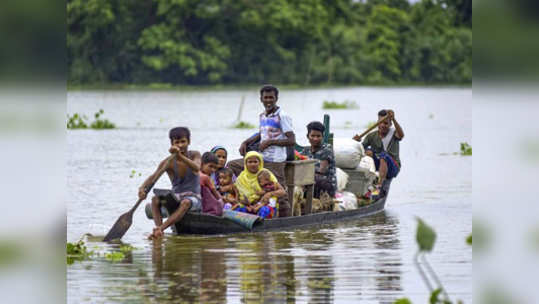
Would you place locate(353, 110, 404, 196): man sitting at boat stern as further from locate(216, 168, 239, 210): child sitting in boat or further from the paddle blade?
the paddle blade

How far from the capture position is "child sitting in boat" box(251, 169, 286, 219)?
9.95 m

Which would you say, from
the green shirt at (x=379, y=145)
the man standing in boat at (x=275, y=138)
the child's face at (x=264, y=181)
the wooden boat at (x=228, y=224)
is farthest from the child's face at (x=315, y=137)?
the green shirt at (x=379, y=145)

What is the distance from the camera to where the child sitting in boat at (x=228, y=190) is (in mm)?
10164

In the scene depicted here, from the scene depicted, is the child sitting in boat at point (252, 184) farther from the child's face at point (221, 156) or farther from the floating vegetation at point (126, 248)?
the floating vegetation at point (126, 248)

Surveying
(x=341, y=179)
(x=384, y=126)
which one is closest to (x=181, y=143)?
(x=341, y=179)

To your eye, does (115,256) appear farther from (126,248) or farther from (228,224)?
(228,224)

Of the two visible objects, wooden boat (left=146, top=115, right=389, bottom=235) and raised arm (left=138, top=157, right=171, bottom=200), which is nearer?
raised arm (left=138, top=157, right=171, bottom=200)

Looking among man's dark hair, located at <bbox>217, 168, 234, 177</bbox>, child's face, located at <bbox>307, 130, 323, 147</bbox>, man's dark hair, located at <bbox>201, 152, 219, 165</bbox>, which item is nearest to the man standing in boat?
man's dark hair, located at <bbox>217, 168, 234, 177</bbox>

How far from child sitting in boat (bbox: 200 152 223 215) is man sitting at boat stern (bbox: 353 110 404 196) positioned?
308cm
